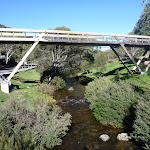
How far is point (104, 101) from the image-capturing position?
47.8ft

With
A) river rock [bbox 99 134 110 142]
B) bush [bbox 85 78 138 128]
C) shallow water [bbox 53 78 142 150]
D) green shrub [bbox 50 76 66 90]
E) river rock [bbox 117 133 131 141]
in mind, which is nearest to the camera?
shallow water [bbox 53 78 142 150]

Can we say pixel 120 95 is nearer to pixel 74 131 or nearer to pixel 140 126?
pixel 140 126

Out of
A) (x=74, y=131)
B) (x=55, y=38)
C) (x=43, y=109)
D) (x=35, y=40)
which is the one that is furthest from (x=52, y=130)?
(x=55, y=38)

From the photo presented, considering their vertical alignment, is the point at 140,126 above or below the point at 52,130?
above

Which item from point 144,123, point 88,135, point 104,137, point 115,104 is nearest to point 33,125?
Result: point 88,135

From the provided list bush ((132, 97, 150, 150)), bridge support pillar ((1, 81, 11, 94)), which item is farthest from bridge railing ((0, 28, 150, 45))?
bush ((132, 97, 150, 150))

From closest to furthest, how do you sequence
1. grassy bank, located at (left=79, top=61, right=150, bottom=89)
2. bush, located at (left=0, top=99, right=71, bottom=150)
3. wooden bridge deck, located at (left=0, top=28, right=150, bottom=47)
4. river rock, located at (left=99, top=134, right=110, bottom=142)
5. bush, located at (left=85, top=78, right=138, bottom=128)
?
bush, located at (left=0, top=99, right=71, bottom=150), river rock, located at (left=99, top=134, right=110, bottom=142), bush, located at (left=85, top=78, right=138, bottom=128), wooden bridge deck, located at (left=0, top=28, right=150, bottom=47), grassy bank, located at (left=79, top=61, right=150, bottom=89)

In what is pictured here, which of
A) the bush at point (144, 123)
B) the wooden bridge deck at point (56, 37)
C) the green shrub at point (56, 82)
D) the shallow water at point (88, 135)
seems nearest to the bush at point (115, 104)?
the shallow water at point (88, 135)

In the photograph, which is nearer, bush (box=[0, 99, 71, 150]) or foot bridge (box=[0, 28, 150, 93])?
bush (box=[0, 99, 71, 150])

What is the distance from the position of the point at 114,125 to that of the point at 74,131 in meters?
4.00

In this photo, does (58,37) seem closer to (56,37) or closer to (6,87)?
(56,37)

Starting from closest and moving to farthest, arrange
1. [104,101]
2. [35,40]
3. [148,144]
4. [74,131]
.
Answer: [148,144] → [74,131] → [104,101] → [35,40]

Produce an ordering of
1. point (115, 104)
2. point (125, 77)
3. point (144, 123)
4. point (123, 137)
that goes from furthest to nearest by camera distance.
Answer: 1. point (125, 77)
2. point (115, 104)
3. point (123, 137)
4. point (144, 123)

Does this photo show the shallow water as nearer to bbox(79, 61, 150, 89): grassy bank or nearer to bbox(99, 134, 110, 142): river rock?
bbox(99, 134, 110, 142): river rock
